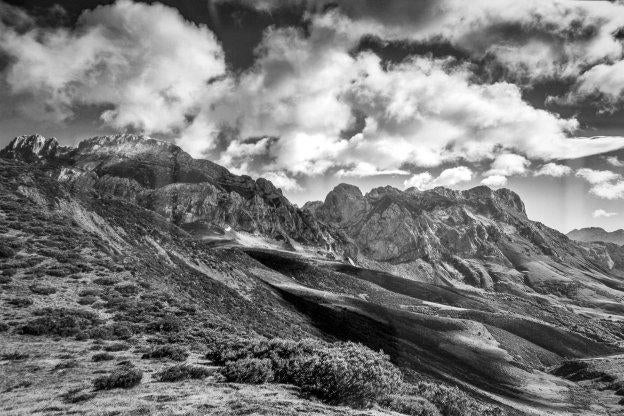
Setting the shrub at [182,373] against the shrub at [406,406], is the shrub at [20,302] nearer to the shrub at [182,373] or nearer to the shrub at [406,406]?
the shrub at [182,373]

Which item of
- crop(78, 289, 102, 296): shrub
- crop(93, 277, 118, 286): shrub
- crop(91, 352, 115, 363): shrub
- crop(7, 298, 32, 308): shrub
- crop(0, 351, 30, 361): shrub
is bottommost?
crop(0, 351, 30, 361): shrub

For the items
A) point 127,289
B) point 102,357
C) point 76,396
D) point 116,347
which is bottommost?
point 76,396

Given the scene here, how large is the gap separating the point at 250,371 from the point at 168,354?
529 cm

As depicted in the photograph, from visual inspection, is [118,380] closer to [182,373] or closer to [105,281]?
[182,373]

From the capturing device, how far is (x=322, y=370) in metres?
17.8

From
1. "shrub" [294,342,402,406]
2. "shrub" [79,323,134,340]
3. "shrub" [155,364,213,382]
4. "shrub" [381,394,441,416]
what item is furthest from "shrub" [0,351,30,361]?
"shrub" [381,394,441,416]

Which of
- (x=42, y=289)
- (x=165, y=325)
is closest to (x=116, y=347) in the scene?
(x=165, y=325)

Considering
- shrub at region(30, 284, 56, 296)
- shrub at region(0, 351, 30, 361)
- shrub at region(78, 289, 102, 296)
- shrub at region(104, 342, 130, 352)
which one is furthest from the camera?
shrub at region(78, 289, 102, 296)

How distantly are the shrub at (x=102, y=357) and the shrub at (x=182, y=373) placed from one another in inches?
136

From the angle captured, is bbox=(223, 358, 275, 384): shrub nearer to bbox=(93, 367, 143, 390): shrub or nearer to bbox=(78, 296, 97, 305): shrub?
bbox=(93, 367, 143, 390): shrub

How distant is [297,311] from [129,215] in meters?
46.7

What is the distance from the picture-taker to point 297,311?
83.6m

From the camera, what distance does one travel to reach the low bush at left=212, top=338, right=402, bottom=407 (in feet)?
55.4

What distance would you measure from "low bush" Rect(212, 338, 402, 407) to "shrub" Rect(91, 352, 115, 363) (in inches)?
188
